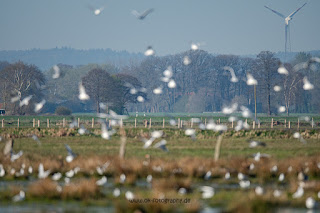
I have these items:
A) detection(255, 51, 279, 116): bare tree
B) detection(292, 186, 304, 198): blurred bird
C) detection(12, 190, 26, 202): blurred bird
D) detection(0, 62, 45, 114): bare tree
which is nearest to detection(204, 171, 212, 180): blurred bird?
detection(292, 186, 304, 198): blurred bird

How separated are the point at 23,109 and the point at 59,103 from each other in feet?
140

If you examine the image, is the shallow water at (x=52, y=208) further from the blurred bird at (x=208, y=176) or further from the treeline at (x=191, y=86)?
the treeline at (x=191, y=86)

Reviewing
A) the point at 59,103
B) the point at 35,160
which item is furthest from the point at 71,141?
the point at 59,103

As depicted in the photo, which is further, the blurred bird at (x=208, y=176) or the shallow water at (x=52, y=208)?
the blurred bird at (x=208, y=176)

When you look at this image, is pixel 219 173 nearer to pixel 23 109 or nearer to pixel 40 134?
pixel 40 134

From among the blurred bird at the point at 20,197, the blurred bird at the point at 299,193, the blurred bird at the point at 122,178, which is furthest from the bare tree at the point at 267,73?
the blurred bird at the point at 20,197

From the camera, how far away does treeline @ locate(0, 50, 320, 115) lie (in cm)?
13388

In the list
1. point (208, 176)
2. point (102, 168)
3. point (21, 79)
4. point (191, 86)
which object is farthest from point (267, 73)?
point (208, 176)

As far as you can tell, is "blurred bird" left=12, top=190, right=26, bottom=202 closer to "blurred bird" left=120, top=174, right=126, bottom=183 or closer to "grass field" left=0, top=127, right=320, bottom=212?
"grass field" left=0, top=127, right=320, bottom=212

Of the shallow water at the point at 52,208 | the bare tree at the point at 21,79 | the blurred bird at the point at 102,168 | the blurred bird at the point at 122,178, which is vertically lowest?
the shallow water at the point at 52,208

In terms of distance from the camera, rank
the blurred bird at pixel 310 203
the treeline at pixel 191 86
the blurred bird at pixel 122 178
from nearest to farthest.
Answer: the blurred bird at pixel 310 203, the blurred bird at pixel 122 178, the treeline at pixel 191 86

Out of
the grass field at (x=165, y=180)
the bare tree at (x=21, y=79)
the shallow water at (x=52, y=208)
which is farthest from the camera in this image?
the bare tree at (x=21, y=79)

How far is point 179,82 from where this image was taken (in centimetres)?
19112

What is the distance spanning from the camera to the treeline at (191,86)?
134 metres
